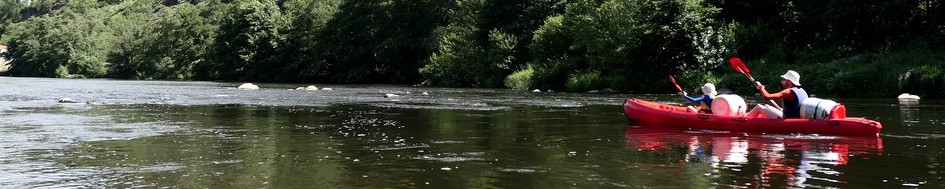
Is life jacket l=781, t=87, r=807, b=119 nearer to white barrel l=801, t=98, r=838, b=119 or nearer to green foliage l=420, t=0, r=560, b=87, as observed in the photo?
white barrel l=801, t=98, r=838, b=119

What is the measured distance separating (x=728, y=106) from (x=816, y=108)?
1.80 m

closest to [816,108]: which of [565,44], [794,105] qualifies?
[794,105]

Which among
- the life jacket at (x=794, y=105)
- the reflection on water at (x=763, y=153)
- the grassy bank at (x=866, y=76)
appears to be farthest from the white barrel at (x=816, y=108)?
the grassy bank at (x=866, y=76)

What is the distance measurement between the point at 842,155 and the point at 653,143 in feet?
10.0

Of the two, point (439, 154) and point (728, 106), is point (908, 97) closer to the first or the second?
point (728, 106)

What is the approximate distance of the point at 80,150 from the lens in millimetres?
13523

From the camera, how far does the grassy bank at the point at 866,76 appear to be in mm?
33500

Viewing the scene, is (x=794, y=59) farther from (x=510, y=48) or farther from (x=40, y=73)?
(x=40, y=73)

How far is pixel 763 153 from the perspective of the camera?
13328mm

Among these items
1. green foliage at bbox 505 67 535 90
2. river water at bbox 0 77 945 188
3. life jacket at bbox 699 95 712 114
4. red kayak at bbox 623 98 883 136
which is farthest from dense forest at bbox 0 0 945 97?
river water at bbox 0 77 945 188

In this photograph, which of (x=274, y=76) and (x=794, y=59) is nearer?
(x=794, y=59)

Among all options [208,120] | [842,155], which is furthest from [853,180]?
[208,120]

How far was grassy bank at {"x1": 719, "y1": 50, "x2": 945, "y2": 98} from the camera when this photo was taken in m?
33.5

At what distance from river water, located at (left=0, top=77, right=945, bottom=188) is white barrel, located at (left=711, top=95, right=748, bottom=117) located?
27.8 inches
